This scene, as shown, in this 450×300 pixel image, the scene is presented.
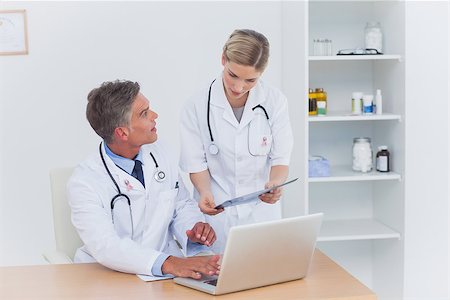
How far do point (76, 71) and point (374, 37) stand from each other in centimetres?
145

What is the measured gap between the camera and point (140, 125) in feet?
7.68

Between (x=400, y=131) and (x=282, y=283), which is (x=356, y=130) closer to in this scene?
(x=400, y=131)

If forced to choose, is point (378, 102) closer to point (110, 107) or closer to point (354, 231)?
point (354, 231)

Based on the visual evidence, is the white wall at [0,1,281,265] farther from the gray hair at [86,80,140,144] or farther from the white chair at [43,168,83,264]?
the gray hair at [86,80,140,144]

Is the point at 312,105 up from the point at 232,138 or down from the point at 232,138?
up

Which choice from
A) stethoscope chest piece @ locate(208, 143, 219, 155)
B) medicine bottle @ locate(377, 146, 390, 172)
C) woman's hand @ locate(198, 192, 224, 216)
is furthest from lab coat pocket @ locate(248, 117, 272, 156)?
medicine bottle @ locate(377, 146, 390, 172)

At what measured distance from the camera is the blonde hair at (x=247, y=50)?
2.40 m

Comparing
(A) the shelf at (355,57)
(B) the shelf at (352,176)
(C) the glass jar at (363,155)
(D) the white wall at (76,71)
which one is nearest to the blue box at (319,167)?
(B) the shelf at (352,176)

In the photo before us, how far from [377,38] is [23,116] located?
1756 mm

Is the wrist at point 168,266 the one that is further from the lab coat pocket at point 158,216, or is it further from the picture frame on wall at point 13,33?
the picture frame on wall at point 13,33

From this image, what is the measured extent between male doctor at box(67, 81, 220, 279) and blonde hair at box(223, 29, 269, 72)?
333 millimetres

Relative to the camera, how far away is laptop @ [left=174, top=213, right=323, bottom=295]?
183cm
